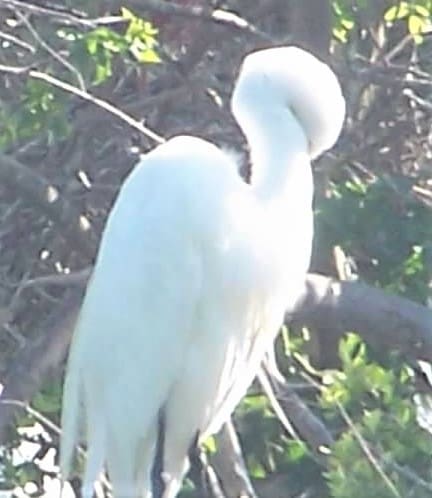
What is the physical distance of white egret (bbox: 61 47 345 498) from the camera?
2530 mm

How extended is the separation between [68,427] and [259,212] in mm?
460

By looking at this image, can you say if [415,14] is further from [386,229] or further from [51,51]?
[51,51]

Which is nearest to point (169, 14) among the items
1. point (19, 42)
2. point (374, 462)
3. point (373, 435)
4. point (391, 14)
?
point (19, 42)

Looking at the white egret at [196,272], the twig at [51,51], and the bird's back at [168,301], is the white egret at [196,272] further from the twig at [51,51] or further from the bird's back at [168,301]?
the twig at [51,51]

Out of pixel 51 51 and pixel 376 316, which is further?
pixel 51 51

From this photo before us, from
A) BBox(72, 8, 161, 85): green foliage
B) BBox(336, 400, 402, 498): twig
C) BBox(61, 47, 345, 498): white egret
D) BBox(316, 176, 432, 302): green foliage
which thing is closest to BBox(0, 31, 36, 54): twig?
BBox(72, 8, 161, 85): green foliage

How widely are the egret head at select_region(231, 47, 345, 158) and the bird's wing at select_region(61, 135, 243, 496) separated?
0.16m

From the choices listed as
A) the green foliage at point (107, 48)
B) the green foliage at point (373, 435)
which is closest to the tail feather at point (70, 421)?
the green foliage at point (373, 435)

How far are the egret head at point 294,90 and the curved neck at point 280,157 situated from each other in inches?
0.8

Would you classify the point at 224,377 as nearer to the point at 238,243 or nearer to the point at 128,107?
the point at 238,243

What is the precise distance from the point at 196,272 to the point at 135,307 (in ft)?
0.37

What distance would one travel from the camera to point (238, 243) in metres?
2.69

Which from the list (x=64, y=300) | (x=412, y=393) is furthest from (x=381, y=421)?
(x=64, y=300)

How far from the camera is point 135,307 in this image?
264cm
